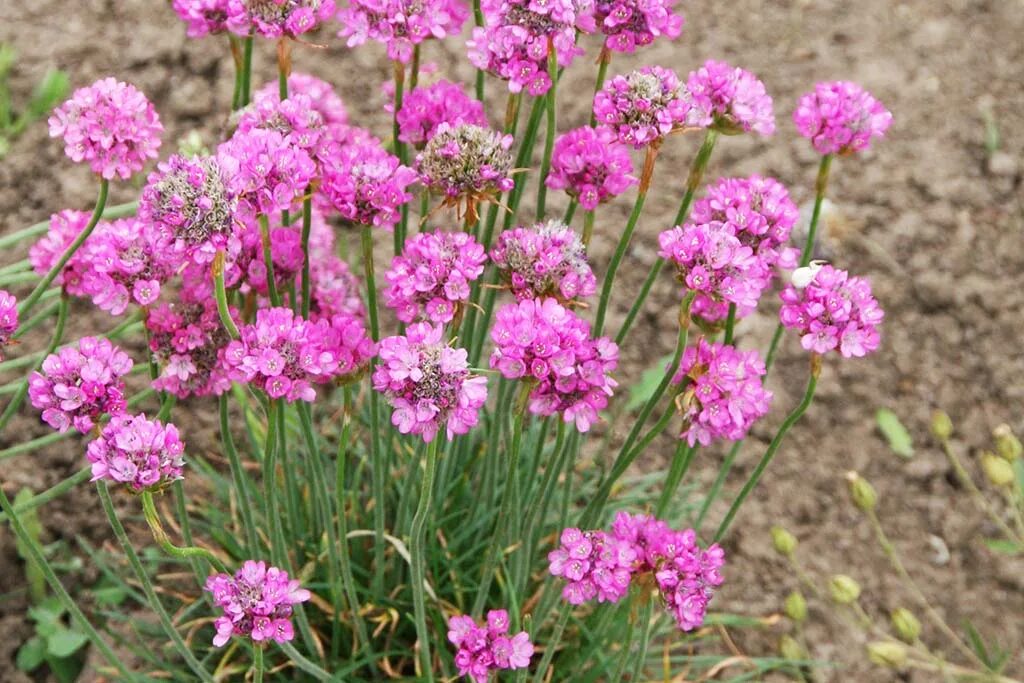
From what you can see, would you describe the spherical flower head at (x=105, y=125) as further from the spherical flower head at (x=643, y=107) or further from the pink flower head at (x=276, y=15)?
the spherical flower head at (x=643, y=107)

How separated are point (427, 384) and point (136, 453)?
36cm

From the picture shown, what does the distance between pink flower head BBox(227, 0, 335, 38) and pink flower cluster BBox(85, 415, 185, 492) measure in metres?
0.59

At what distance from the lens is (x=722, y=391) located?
1.56 meters

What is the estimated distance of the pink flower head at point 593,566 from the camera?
149cm

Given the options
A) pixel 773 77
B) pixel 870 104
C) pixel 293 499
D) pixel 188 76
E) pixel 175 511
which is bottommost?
pixel 175 511

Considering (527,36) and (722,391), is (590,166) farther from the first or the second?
(722,391)

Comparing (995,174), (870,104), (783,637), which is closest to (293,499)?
(783,637)

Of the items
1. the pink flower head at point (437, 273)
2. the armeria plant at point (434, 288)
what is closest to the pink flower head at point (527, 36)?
the armeria plant at point (434, 288)

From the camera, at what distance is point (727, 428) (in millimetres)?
1561

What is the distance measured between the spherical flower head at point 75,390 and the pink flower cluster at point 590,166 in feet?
2.25

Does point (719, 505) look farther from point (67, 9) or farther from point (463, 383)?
point (67, 9)

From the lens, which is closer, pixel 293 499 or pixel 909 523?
pixel 293 499

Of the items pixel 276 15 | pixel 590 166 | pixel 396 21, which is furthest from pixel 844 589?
pixel 276 15

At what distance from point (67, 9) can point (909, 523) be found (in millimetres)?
2753
